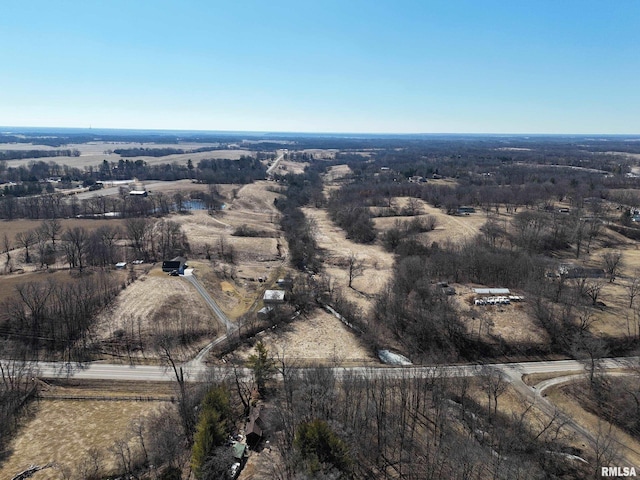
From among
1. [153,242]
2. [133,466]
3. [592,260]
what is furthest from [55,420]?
[592,260]

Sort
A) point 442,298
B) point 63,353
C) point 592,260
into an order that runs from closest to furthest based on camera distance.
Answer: point 63,353
point 442,298
point 592,260

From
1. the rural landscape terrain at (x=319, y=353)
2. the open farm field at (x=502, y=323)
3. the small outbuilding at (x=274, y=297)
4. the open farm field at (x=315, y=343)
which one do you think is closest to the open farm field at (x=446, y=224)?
the rural landscape terrain at (x=319, y=353)

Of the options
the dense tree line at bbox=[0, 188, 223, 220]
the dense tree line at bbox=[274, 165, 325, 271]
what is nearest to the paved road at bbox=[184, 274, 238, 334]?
the dense tree line at bbox=[274, 165, 325, 271]

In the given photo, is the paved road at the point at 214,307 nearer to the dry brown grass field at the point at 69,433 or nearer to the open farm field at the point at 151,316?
the open farm field at the point at 151,316

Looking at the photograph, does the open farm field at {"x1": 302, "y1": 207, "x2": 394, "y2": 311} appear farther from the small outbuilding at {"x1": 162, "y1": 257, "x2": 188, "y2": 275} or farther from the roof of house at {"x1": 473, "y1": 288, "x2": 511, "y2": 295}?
the small outbuilding at {"x1": 162, "y1": 257, "x2": 188, "y2": 275}

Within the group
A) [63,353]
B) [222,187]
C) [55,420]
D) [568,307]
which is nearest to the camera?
[55,420]

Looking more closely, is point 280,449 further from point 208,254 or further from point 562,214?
point 562,214

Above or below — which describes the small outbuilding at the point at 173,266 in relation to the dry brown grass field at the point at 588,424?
above

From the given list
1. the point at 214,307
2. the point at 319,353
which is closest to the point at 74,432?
the point at 214,307

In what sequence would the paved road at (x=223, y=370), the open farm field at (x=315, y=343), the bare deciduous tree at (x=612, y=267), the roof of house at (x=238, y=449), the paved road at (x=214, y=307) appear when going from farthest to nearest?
the bare deciduous tree at (x=612, y=267) < the paved road at (x=214, y=307) < the open farm field at (x=315, y=343) < the paved road at (x=223, y=370) < the roof of house at (x=238, y=449)
